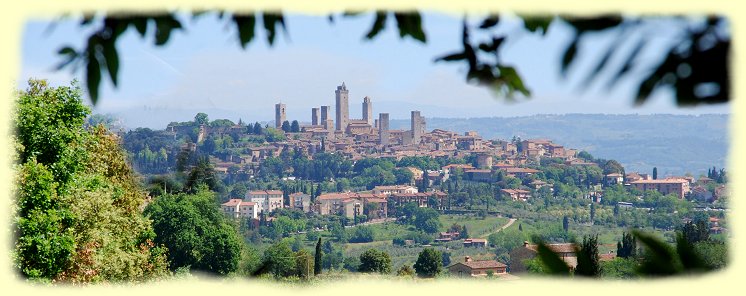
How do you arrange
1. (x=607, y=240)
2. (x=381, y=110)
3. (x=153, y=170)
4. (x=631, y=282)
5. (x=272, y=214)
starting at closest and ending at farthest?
1. (x=631, y=282)
2. (x=607, y=240)
3. (x=153, y=170)
4. (x=272, y=214)
5. (x=381, y=110)

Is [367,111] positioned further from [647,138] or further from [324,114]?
[647,138]

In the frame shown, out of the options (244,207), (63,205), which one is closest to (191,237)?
(63,205)

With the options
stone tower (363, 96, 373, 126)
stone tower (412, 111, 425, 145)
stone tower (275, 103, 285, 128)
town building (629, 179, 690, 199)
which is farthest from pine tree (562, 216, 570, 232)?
stone tower (363, 96, 373, 126)

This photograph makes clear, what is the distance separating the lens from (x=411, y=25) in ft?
2.97

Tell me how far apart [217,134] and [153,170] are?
29553mm

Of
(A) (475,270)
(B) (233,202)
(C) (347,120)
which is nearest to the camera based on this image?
(A) (475,270)

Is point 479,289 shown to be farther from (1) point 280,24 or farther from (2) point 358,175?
(2) point 358,175

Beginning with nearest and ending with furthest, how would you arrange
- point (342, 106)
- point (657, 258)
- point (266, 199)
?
point (657, 258) < point (266, 199) < point (342, 106)

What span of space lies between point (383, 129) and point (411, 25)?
342 ft

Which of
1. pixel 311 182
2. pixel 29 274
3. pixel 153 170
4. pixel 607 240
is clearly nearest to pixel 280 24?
pixel 29 274

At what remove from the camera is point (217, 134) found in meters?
91.9

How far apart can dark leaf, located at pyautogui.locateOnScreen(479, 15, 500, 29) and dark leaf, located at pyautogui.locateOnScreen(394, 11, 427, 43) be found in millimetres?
53

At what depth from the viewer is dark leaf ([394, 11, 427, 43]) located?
2.95 ft

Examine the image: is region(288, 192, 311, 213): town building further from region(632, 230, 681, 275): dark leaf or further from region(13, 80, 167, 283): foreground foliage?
region(632, 230, 681, 275): dark leaf
